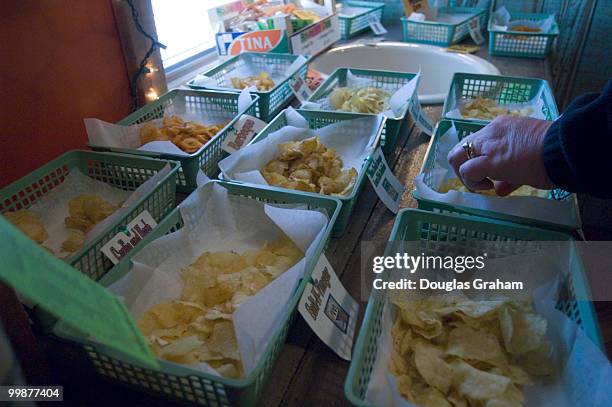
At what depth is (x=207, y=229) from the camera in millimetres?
869

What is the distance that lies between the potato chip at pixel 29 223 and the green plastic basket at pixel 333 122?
44cm

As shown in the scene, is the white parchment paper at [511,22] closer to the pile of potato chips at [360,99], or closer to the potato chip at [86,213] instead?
the pile of potato chips at [360,99]

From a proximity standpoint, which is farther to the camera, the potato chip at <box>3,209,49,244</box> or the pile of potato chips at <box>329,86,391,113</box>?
the pile of potato chips at <box>329,86,391,113</box>

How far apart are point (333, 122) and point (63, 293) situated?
3.07 feet

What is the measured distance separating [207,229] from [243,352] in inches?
13.2

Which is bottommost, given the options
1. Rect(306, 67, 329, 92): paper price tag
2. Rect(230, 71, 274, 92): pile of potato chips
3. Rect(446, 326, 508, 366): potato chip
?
Rect(446, 326, 508, 366): potato chip

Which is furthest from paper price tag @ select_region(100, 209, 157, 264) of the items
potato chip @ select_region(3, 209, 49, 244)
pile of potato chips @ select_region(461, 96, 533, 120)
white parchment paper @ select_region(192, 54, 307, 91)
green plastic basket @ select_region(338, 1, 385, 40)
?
green plastic basket @ select_region(338, 1, 385, 40)

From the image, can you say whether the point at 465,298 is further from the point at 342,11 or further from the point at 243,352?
the point at 342,11

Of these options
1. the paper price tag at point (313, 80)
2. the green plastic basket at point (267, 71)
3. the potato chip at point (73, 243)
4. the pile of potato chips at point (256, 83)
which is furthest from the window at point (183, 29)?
the potato chip at point (73, 243)

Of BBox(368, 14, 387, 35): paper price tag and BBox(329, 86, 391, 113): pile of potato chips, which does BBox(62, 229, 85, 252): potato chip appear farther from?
BBox(368, 14, 387, 35): paper price tag

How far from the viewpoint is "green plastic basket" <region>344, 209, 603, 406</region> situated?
54cm

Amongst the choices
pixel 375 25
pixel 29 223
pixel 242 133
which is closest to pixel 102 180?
pixel 29 223

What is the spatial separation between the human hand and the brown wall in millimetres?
843

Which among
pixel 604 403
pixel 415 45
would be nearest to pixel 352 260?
pixel 604 403
